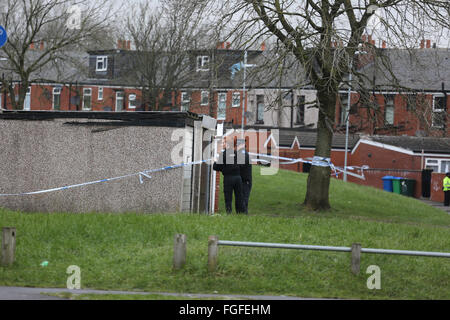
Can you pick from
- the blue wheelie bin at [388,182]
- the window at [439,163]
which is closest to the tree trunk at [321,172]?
the blue wheelie bin at [388,182]

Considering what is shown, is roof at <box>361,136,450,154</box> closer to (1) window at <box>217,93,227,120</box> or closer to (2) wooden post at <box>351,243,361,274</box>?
(1) window at <box>217,93,227,120</box>

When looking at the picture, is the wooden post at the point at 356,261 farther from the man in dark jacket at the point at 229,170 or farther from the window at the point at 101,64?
the window at the point at 101,64

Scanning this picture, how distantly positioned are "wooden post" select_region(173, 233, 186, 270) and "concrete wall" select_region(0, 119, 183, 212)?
590cm

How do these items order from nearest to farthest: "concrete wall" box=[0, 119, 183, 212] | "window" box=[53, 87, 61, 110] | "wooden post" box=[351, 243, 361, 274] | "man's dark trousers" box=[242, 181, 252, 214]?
"wooden post" box=[351, 243, 361, 274], "concrete wall" box=[0, 119, 183, 212], "man's dark trousers" box=[242, 181, 252, 214], "window" box=[53, 87, 61, 110]

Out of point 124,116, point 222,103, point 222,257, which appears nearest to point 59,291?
point 222,257

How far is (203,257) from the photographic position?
1213 cm

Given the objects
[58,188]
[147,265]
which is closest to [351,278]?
[147,265]

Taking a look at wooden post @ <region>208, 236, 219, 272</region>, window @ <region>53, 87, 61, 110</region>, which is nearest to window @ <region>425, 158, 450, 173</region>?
window @ <region>53, 87, 61, 110</region>

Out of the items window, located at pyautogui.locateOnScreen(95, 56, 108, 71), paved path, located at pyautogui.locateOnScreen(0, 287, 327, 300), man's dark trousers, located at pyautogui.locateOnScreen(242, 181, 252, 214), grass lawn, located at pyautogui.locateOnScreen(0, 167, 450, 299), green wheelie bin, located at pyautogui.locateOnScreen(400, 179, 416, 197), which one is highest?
window, located at pyautogui.locateOnScreen(95, 56, 108, 71)

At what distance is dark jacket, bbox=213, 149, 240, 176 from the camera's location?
1844cm

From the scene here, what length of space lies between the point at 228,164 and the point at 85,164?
3.32 m

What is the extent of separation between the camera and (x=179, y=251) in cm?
1148

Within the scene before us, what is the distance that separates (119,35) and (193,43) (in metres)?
6.60
